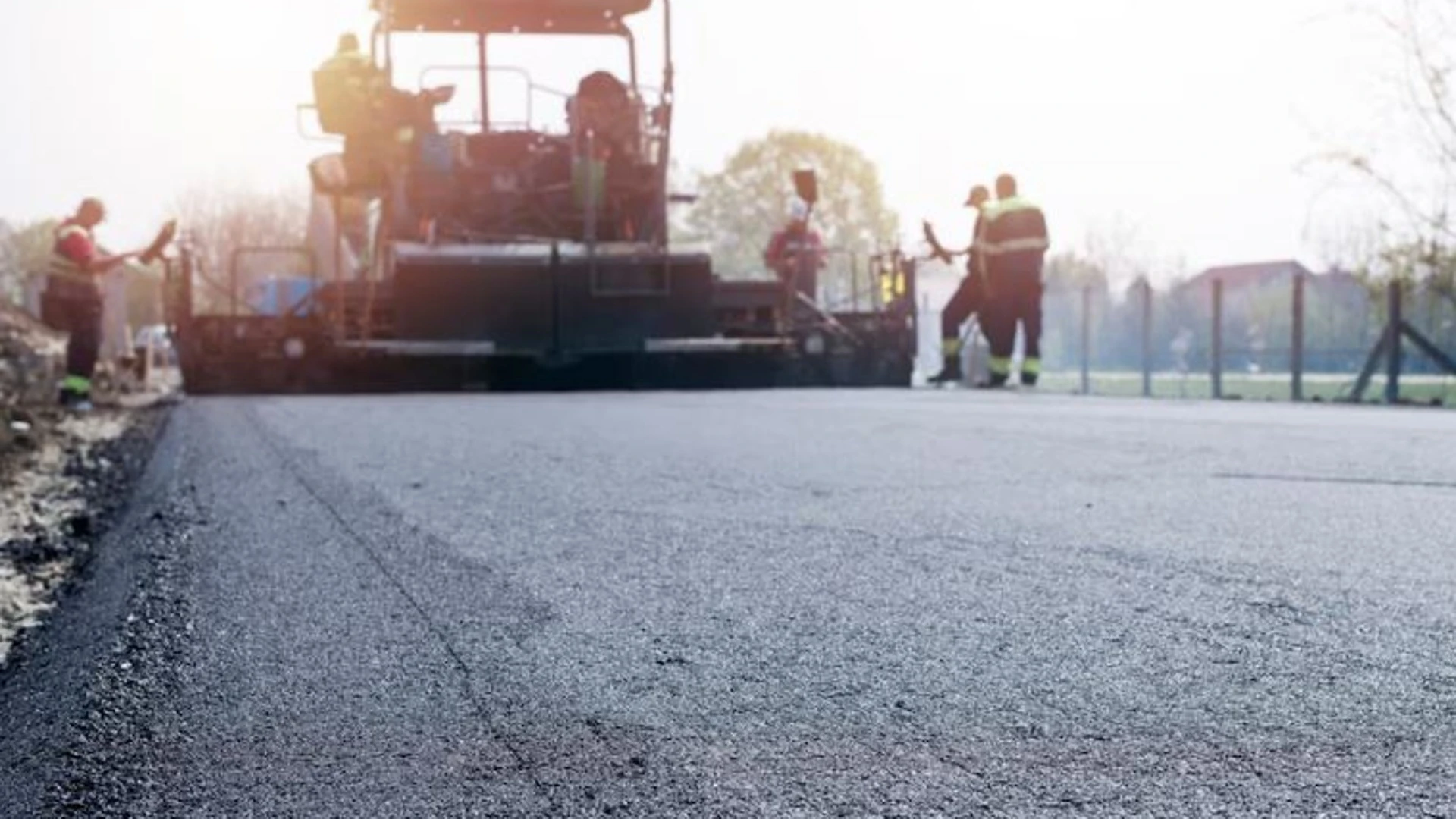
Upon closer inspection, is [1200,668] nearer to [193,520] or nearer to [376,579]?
[376,579]

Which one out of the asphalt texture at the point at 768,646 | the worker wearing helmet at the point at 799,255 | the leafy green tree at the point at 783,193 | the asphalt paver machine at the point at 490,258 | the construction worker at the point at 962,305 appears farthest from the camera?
the leafy green tree at the point at 783,193

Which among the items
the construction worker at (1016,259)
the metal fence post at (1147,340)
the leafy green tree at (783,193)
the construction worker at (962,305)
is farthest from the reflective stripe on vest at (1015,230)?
the leafy green tree at (783,193)

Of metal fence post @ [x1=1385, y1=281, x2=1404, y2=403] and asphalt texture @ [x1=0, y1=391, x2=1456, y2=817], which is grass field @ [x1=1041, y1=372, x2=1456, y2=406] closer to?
metal fence post @ [x1=1385, y1=281, x2=1404, y2=403]

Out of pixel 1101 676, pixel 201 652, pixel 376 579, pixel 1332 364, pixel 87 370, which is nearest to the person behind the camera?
pixel 1101 676

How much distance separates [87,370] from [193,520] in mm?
10734

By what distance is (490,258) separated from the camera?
15742 millimetres

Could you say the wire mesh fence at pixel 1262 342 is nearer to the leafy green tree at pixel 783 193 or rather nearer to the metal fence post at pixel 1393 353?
the metal fence post at pixel 1393 353

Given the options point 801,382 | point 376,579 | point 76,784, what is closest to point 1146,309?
point 801,382

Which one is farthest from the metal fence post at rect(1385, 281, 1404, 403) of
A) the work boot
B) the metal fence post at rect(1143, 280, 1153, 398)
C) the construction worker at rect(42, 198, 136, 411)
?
the construction worker at rect(42, 198, 136, 411)

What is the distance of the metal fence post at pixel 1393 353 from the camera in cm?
1669

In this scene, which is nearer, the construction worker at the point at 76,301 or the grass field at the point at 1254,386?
the construction worker at the point at 76,301

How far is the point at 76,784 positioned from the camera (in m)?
2.85

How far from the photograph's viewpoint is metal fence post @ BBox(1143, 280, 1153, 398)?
800 inches

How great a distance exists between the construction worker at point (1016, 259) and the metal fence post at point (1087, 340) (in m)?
4.98
